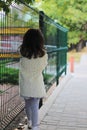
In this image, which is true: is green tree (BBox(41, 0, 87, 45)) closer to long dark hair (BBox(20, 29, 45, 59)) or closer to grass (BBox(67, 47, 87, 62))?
grass (BBox(67, 47, 87, 62))

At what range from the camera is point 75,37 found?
1818 inches

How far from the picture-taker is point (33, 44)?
5.96 m

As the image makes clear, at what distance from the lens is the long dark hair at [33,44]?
595cm

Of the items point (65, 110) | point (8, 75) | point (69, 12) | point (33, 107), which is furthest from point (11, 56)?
point (69, 12)

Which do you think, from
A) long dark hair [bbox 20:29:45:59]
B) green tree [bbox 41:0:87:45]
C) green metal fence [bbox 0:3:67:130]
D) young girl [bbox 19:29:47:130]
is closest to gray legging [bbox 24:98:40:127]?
young girl [bbox 19:29:47:130]

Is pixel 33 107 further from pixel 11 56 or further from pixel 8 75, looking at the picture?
pixel 11 56

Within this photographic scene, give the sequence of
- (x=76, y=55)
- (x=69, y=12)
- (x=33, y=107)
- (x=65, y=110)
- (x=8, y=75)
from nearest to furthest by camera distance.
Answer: (x=33, y=107), (x=8, y=75), (x=65, y=110), (x=69, y=12), (x=76, y=55)

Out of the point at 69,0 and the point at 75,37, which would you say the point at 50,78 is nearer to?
the point at 69,0

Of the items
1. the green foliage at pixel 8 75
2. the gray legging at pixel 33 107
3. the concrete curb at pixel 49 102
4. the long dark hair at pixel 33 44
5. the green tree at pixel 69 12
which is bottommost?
the concrete curb at pixel 49 102

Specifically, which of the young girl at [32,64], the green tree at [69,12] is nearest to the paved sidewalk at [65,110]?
the young girl at [32,64]

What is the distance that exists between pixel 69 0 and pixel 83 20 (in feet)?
12.0

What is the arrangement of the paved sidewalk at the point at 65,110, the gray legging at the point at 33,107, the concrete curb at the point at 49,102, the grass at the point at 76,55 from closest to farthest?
the gray legging at the point at 33,107, the paved sidewalk at the point at 65,110, the concrete curb at the point at 49,102, the grass at the point at 76,55

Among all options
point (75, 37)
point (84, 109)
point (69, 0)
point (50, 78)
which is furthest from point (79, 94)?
point (75, 37)

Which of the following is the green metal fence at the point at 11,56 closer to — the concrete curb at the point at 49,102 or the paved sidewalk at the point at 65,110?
the concrete curb at the point at 49,102
